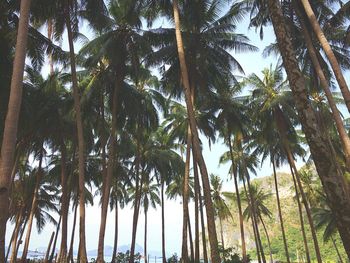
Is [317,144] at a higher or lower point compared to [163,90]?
lower

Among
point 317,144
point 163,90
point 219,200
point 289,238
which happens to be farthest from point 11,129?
point 289,238

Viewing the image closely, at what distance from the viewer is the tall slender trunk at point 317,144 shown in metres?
6.83

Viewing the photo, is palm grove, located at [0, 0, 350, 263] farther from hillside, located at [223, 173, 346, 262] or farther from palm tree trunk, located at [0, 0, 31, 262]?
hillside, located at [223, 173, 346, 262]

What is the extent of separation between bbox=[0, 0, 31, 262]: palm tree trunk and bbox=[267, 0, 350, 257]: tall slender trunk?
6283 mm

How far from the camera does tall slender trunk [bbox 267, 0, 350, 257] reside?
6832 millimetres

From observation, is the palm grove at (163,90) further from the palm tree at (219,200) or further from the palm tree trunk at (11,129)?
the palm tree at (219,200)

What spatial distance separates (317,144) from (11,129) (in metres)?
6.54

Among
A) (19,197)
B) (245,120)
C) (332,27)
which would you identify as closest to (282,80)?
(245,120)

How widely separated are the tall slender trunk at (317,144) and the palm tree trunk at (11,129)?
6283 millimetres

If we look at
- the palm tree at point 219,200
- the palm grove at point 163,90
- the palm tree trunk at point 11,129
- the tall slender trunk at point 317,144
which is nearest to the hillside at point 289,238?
the palm tree at point 219,200

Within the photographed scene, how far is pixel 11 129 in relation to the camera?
303 inches

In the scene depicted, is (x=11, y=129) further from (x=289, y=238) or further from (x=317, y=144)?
(x=289, y=238)

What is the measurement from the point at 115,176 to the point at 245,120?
38.6 feet

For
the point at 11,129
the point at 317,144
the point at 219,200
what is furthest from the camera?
the point at 219,200
